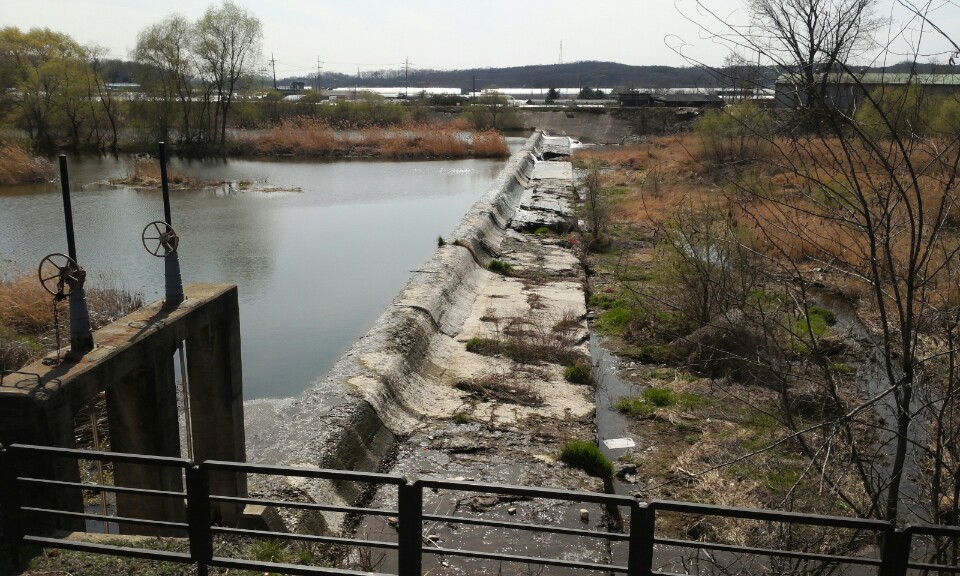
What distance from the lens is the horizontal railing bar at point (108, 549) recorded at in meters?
4.22

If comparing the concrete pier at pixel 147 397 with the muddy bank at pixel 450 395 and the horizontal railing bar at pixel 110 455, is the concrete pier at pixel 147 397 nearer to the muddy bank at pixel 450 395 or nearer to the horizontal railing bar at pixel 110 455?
the horizontal railing bar at pixel 110 455

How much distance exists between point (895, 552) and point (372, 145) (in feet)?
127

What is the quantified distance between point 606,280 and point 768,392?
6.35m

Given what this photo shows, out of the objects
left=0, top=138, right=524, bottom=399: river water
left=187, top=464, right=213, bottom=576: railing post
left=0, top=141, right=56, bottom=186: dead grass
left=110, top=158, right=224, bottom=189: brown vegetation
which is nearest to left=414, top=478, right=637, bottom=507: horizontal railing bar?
left=187, top=464, right=213, bottom=576: railing post

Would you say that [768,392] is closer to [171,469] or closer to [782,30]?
[782,30]

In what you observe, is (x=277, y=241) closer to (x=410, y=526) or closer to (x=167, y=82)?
(x=410, y=526)

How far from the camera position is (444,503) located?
7328 mm

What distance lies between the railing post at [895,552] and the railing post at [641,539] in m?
1.03

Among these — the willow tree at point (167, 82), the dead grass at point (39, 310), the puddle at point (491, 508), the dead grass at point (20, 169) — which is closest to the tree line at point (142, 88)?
the willow tree at point (167, 82)

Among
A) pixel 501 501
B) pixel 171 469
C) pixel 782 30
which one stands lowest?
pixel 501 501

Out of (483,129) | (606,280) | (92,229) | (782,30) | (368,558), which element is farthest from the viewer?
(483,129)

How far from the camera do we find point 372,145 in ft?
135

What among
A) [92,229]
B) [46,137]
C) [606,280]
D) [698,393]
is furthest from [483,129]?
[698,393]

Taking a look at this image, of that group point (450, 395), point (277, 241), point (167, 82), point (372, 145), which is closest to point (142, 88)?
point (167, 82)
